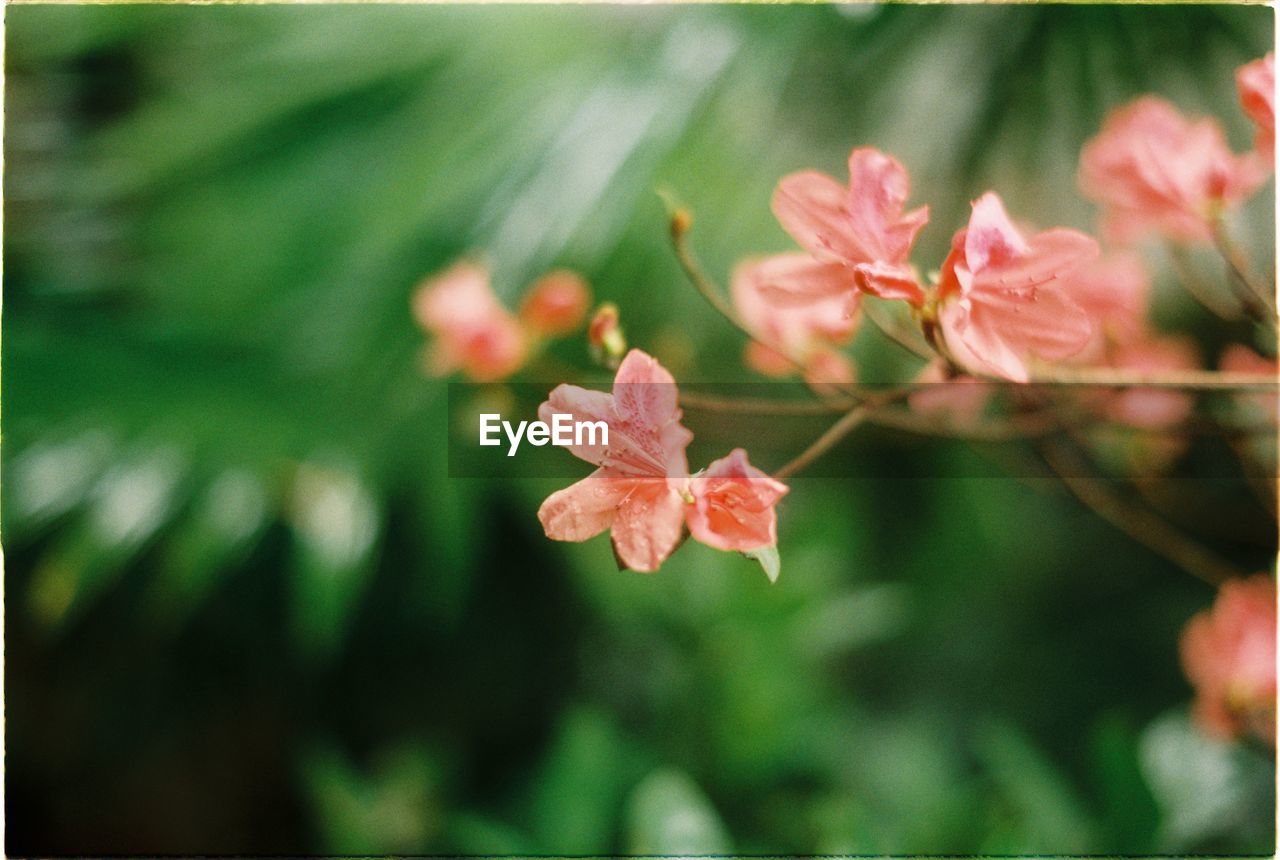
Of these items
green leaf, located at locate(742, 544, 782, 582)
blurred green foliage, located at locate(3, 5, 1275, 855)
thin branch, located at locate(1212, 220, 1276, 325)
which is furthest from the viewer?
blurred green foliage, located at locate(3, 5, 1275, 855)

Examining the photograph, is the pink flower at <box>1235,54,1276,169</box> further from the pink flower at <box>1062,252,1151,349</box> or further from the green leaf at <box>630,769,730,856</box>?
the green leaf at <box>630,769,730,856</box>

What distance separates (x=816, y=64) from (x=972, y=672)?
841 mm

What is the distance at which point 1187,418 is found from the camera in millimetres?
569

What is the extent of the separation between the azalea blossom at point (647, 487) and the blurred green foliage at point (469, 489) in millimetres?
341

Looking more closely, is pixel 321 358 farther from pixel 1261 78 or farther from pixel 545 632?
pixel 1261 78

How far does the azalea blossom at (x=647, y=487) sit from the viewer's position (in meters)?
0.30

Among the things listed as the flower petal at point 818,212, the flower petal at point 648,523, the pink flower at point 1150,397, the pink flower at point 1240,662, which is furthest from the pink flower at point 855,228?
the pink flower at point 1240,662

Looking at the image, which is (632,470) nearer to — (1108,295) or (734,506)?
(734,506)

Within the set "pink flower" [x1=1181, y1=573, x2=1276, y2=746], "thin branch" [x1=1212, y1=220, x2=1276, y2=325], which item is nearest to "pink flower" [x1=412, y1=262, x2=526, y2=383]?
"thin branch" [x1=1212, y1=220, x2=1276, y2=325]

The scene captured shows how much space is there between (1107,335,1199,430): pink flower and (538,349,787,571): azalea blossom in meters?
0.38

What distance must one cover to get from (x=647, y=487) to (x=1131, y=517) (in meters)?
0.71

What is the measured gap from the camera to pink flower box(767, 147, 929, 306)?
1.07ft

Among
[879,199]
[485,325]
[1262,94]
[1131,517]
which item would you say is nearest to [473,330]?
[485,325]

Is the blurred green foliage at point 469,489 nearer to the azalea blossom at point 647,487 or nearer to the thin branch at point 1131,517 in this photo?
the thin branch at point 1131,517
